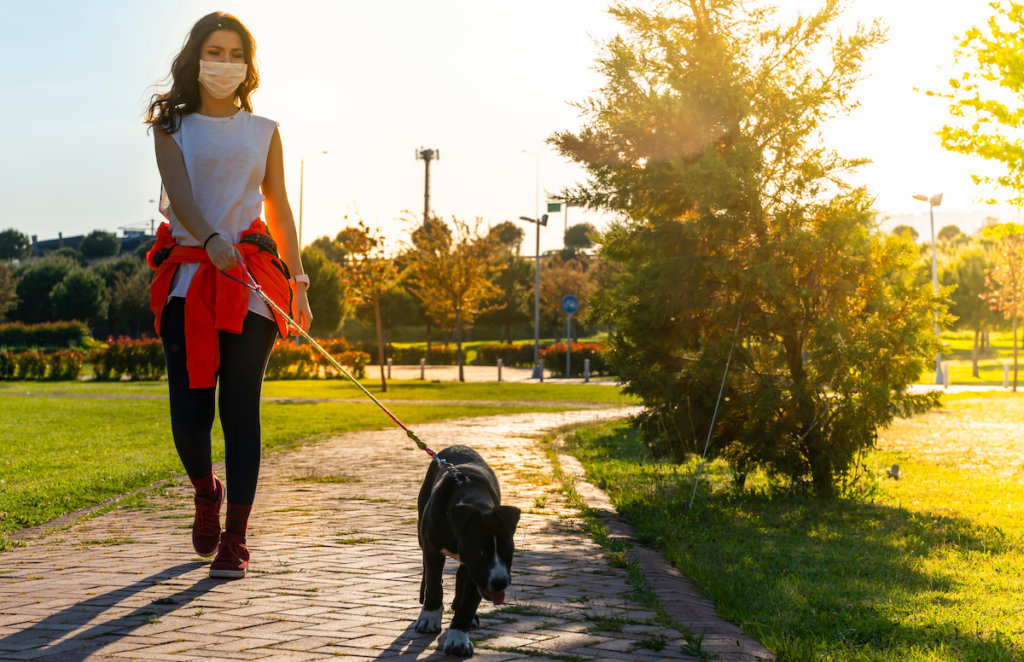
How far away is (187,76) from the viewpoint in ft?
14.0

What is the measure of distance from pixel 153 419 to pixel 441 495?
12734 mm

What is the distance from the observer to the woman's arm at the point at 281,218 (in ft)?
14.7

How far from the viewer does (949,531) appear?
21.4 feet

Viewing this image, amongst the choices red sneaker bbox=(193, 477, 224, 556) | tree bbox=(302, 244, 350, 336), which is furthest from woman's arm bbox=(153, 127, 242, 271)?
tree bbox=(302, 244, 350, 336)

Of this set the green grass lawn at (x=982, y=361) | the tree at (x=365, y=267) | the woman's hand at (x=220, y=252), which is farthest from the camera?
the green grass lawn at (x=982, y=361)

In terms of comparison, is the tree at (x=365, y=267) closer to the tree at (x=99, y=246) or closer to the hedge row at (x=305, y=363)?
the hedge row at (x=305, y=363)

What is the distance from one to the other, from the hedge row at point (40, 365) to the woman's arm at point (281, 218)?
2877cm

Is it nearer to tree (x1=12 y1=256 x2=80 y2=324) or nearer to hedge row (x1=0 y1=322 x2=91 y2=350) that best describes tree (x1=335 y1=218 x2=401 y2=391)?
hedge row (x1=0 y1=322 x2=91 y2=350)

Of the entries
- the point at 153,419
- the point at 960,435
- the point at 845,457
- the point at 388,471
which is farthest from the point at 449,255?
the point at 845,457

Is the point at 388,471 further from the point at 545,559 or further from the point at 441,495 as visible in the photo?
the point at 441,495

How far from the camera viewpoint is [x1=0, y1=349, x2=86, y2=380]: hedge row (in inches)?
1187

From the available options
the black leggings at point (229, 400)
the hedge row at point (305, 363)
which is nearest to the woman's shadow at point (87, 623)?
the black leggings at point (229, 400)

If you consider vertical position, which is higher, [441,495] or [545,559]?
[441,495]

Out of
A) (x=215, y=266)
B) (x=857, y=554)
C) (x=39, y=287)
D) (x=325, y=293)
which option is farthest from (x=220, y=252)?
(x=39, y=287)
